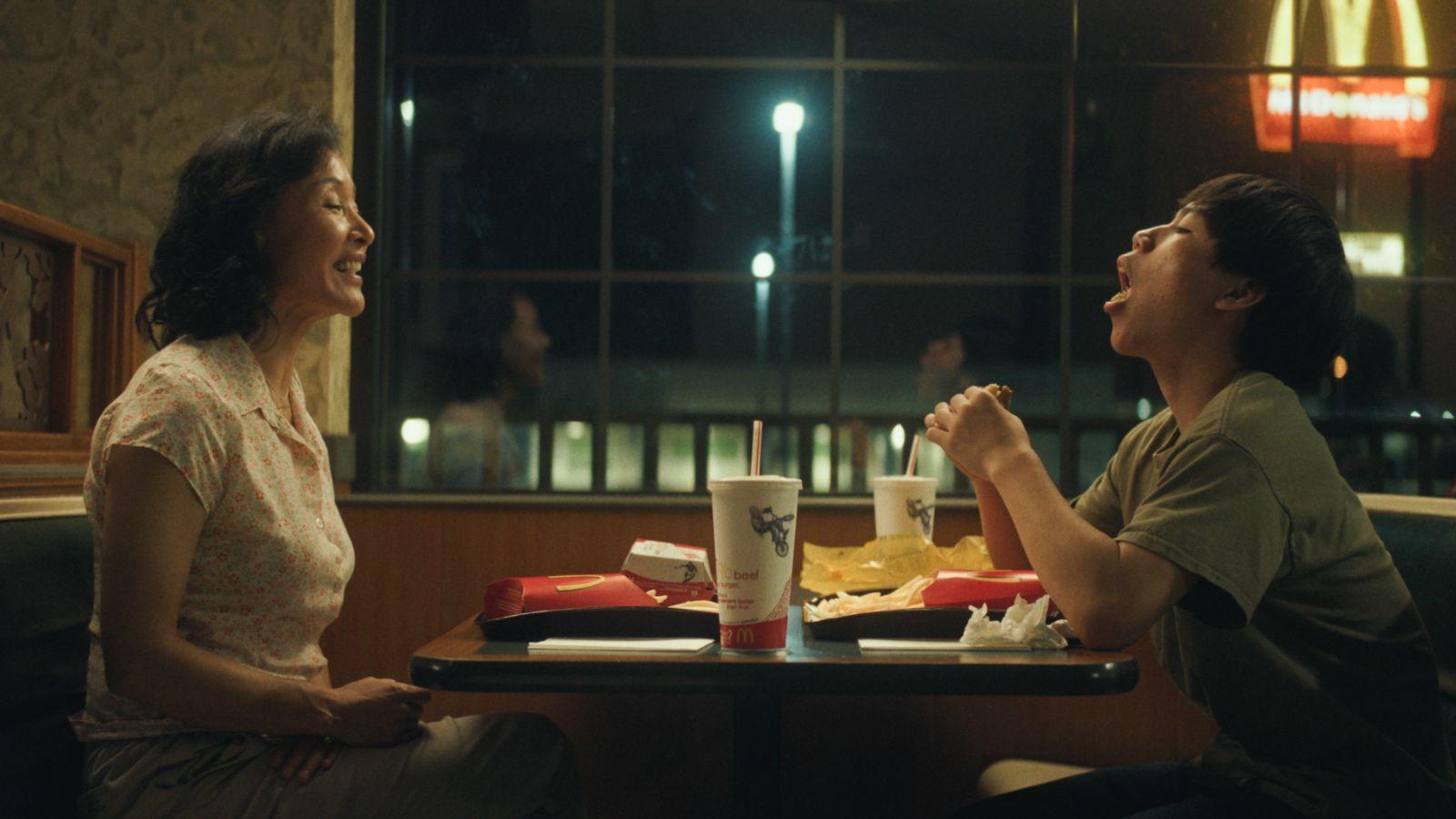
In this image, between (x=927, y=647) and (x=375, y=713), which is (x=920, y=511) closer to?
(x=927, y=647)

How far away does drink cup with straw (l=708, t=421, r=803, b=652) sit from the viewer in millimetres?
A: 1089

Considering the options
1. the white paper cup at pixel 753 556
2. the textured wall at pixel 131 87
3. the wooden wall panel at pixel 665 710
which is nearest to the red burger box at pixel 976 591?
the white paper cup at pixel 753 556

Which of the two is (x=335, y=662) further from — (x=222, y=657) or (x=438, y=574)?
(x=222, y=657)

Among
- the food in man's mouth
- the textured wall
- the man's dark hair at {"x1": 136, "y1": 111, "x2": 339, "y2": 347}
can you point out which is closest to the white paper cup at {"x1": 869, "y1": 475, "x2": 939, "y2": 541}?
the food in man's mouth

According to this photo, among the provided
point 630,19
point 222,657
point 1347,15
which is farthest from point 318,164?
point 630,19

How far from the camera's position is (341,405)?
2576 mm

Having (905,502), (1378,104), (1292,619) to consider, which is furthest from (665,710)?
(1378,104)

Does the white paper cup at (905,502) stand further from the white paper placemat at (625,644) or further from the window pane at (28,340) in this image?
the window pane at (28,340)

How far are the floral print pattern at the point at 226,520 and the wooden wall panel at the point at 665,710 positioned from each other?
104 cm

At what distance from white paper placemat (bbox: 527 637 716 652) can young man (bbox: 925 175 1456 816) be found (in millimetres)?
391

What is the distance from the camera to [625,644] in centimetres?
116

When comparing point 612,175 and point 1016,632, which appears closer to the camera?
point 1016,632

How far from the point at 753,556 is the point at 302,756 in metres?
0.57

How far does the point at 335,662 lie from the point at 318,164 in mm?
1295
